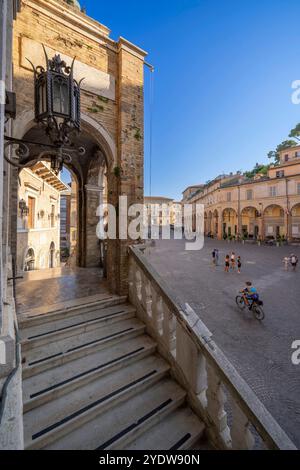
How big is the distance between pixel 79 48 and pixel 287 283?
14.2 metres

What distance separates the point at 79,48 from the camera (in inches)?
190

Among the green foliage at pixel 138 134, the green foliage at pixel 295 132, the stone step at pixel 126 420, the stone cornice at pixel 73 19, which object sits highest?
the green foliage at pixel 295 132

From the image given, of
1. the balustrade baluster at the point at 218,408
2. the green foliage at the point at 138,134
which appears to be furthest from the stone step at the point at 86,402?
the green foliage at the point at 138,134

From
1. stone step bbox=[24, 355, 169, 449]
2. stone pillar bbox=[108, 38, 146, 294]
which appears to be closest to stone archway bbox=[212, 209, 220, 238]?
stone pillar bbox=[108, 38, 146, 294]

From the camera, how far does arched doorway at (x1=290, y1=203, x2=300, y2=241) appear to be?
33469 millimetres

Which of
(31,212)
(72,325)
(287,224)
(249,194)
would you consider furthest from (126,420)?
(249,194)

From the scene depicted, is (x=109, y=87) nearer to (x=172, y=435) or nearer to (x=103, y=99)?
(x=103, y=99)

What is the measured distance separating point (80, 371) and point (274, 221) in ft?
138

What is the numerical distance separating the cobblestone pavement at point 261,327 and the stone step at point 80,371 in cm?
117

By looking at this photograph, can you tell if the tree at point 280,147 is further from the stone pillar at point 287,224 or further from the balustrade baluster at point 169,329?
the balustrade baluster at point 169,329

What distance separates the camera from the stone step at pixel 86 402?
2.30 meters

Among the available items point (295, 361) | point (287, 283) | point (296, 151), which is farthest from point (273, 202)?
point (295, 361)

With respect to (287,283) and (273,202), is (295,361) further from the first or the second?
(273,202)

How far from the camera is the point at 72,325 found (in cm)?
373
